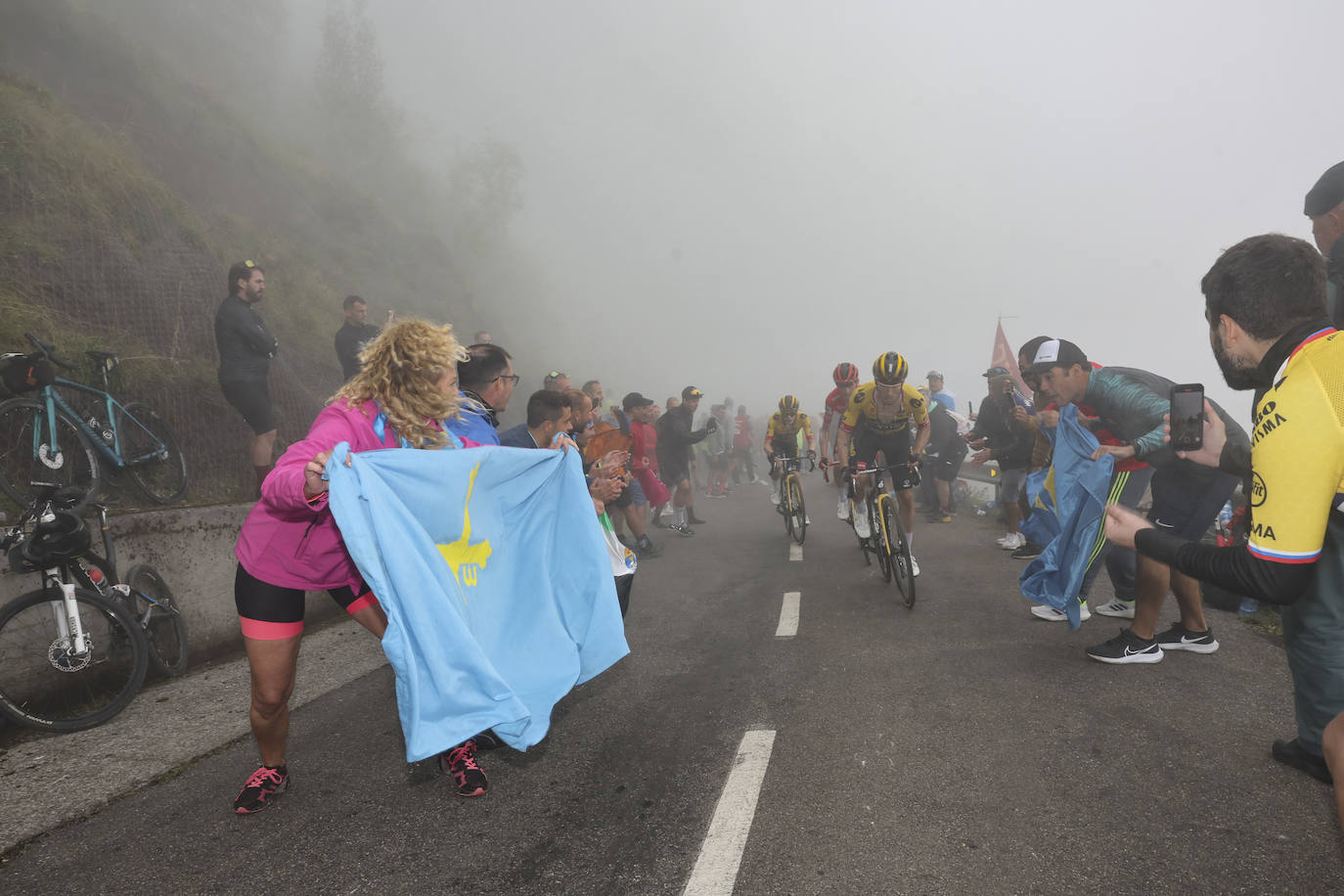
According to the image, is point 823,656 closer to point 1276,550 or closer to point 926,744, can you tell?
point 926,744

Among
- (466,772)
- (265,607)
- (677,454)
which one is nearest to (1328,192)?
(466,772)

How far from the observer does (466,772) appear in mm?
3156

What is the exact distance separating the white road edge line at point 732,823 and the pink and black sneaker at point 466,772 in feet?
3.68

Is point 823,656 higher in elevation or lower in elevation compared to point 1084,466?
lower

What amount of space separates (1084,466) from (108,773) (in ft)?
19.9

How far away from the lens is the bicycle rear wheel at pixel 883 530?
6.66 m

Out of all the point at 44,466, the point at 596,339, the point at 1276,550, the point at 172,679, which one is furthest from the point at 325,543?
the point at 596,339

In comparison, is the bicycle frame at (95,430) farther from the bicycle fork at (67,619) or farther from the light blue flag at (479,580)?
the light blue flag at (479,580)

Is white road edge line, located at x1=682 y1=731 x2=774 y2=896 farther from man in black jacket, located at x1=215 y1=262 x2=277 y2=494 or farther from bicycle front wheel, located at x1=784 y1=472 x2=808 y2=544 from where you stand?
bicycle front wheel, located at x1=784 y1=472 x2=808 y2=544

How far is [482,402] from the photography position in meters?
3.91

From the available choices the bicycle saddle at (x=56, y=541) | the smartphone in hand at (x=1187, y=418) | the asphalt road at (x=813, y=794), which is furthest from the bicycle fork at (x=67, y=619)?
the smartphone in hand at (x=1187, y=418)

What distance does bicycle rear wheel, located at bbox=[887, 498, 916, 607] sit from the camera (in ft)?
19.3

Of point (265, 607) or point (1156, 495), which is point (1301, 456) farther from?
point (265, 607)

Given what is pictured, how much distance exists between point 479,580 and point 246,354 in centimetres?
520
